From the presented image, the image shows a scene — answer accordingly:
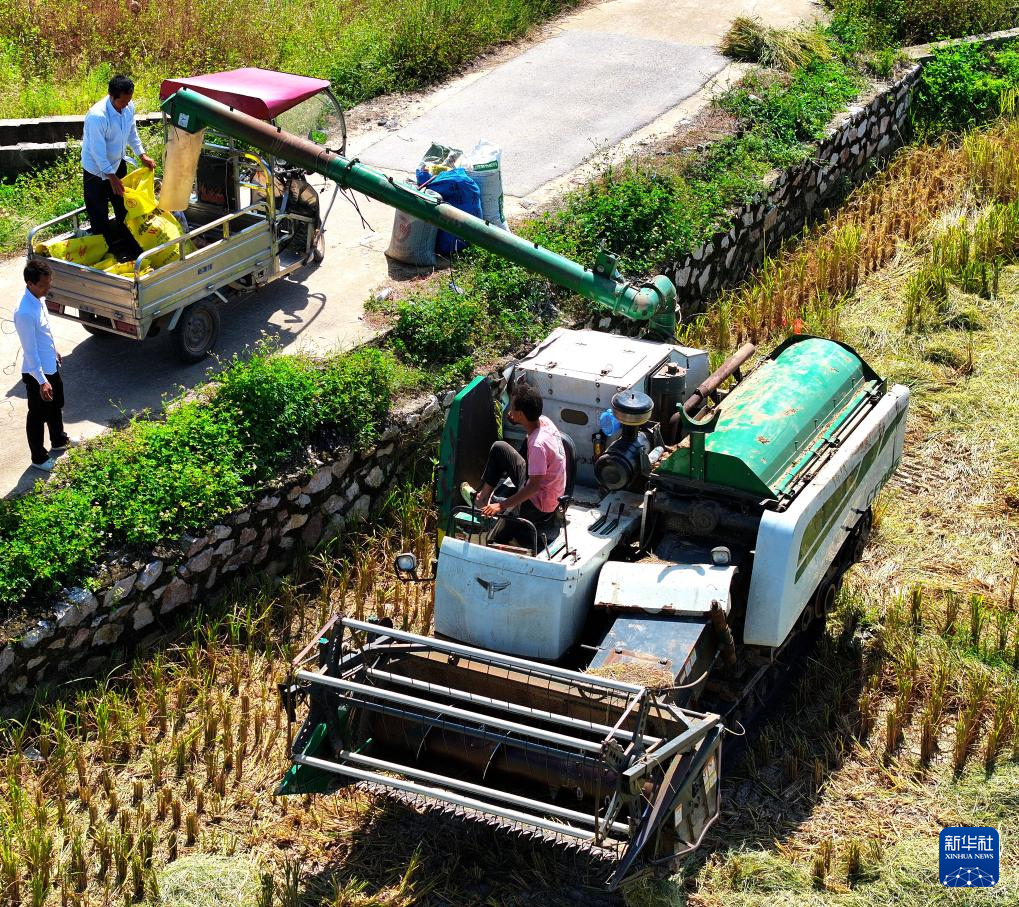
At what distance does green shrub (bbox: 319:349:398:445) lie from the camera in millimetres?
9852

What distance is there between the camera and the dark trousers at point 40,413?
8828 millimetres

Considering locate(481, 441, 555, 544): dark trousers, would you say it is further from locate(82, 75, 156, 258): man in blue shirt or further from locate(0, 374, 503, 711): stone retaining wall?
locate(82, 75, 156, 258): man in blue shirt

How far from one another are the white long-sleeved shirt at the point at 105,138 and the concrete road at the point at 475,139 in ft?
4.77

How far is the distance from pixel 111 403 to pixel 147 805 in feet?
11.8

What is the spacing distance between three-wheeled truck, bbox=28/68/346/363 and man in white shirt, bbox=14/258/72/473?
1.04 meters

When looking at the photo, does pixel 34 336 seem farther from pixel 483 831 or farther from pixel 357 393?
pixel 483 831

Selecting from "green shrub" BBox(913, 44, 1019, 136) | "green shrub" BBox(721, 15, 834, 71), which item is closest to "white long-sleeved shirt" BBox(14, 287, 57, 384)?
"green shrub" BBox(721, 15, 834, 71)

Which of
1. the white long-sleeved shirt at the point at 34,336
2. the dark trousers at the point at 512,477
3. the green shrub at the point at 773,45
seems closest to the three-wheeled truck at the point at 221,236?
the white long-sleeved shirt at the point at 34,336

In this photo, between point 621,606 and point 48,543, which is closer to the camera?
point 621,606

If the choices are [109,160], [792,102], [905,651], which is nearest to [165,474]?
[109,160]

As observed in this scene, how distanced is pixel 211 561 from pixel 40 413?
5.00 ft

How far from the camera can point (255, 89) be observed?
11.1 meters

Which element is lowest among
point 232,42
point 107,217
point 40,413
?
point 40,413

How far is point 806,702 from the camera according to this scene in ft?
27.9
